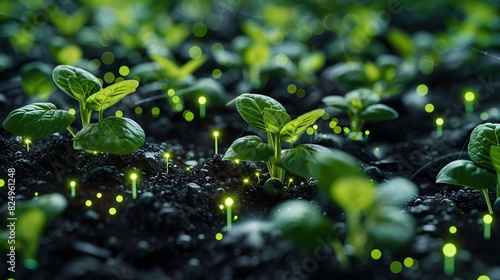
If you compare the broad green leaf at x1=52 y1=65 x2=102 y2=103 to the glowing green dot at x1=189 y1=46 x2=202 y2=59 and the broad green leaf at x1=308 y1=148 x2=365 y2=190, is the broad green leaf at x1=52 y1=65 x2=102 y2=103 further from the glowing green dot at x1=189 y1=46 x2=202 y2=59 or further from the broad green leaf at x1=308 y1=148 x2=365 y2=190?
the glowing green dot at x1=189 y1=46 x2=202 y2=59

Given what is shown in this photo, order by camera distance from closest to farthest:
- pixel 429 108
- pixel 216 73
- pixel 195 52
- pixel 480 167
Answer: pixel 480 167, pixel 429 108, pixel 216 73, pixel 195 52

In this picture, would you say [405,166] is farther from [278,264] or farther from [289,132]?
[278,264]

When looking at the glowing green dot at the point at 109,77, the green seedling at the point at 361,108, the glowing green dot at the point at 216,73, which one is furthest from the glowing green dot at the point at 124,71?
the green seedling at the point at 361,108

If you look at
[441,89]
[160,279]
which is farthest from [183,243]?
[441,89]

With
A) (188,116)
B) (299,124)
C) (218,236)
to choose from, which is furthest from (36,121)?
(188,116)

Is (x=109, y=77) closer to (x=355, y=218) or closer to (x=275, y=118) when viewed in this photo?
(x=275, y=118)

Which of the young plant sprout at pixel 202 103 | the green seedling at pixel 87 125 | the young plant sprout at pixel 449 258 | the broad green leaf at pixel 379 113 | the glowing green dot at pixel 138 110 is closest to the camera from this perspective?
the young plant sprout at pixel 449 258

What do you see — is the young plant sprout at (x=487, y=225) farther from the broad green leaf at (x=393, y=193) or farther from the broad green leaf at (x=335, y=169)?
the broad green leaf at (x=335, y=169)
